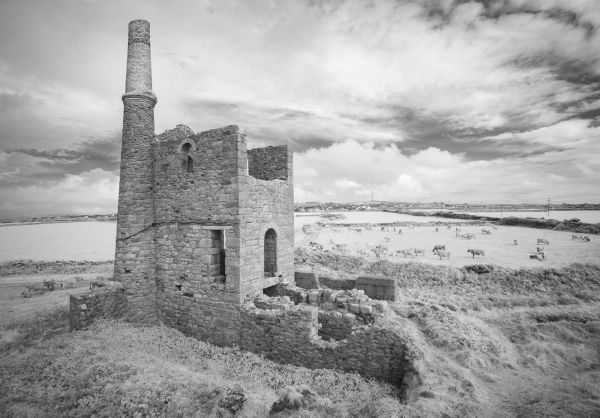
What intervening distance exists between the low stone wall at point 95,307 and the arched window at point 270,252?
5.55 m

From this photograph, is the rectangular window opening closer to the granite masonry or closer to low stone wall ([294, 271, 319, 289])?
the granite masonry

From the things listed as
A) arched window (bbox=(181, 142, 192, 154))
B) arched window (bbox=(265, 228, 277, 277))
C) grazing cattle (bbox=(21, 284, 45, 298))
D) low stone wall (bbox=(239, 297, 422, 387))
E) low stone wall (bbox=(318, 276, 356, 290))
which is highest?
arched window (bbox=(181, 142, 192, 154))

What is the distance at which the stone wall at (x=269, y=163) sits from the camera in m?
13.7

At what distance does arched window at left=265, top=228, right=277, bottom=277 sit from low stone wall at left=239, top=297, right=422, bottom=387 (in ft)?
7.42

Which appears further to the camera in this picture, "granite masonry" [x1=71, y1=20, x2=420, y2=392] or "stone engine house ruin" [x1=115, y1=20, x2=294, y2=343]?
"stone engine house ruin" [x1=115, y1=20, x2=294, y2=343]

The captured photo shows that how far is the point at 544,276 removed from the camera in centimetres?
1988

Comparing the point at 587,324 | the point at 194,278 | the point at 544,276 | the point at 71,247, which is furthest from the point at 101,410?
the point at 71,247

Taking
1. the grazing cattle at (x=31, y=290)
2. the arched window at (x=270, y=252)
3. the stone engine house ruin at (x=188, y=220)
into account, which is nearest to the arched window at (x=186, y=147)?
the stone engine house ruin at (x=188, y=220)

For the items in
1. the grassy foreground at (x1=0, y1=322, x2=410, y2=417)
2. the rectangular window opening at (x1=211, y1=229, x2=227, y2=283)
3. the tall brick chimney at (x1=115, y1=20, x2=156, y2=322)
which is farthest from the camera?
the tall brick chimney at (x1=115, y1=20, x2=156, y2=322)

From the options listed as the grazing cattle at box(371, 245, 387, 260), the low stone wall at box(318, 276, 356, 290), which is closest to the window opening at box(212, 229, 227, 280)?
the low stone wall at box(318, 276, 356, 290)

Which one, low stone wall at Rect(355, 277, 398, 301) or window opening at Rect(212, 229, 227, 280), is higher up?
window opening at Rect(212, 229, 227, 280)

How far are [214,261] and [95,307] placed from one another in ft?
14.8

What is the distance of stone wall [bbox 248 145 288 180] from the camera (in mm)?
13656

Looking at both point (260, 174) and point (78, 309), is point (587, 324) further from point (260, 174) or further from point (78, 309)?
point (78, 309)
